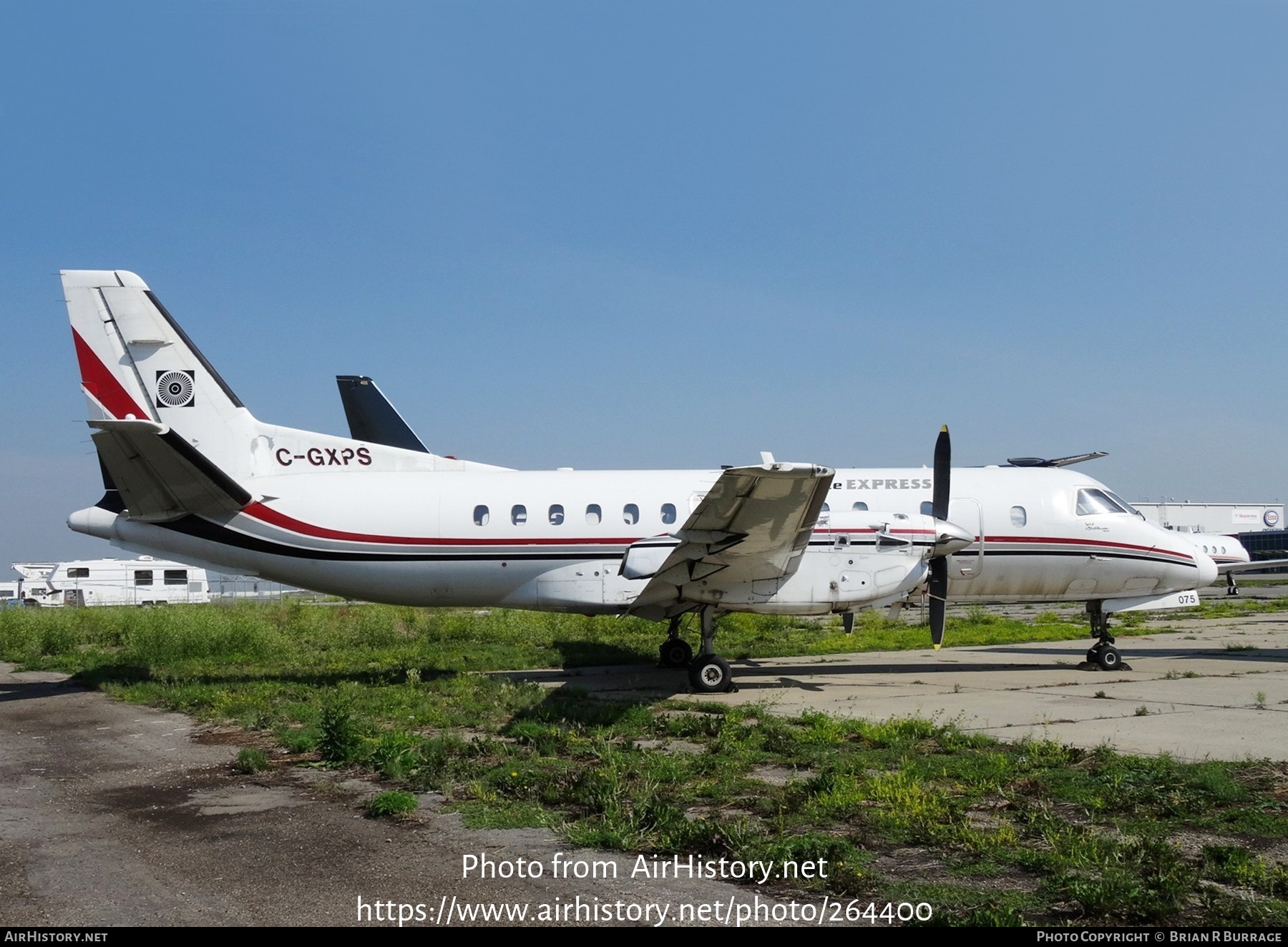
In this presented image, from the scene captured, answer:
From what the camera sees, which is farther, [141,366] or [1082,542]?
[1082,542]

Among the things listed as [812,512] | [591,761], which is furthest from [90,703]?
[812,512]

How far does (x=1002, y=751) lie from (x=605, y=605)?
317 inches

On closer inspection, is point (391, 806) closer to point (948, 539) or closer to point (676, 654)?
point (948, 539)

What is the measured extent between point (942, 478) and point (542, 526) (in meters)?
6.74

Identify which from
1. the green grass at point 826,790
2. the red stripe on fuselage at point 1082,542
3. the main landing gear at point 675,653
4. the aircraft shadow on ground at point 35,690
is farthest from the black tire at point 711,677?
the aircraft shadow on ground at point 35,690

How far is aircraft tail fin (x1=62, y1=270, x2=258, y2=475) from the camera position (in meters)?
16.1

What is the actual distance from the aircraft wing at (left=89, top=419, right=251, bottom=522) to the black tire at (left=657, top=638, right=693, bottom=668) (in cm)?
797

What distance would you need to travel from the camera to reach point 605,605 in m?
16.5

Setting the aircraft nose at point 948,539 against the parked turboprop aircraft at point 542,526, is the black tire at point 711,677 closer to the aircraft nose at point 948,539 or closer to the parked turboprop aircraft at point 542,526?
the parked turboprop aircraft at point 542,526

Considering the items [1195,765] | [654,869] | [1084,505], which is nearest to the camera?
[654,869]

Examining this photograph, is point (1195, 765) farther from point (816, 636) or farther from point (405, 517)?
A: point (816, 636)

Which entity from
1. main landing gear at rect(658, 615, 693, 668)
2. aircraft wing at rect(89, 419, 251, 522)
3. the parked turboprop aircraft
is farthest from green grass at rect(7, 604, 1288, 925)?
main landing gear at rect(658, 615, 693, 668)

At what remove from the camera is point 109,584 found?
59.3 m

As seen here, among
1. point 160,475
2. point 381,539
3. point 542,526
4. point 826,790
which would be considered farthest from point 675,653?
point 826,790
